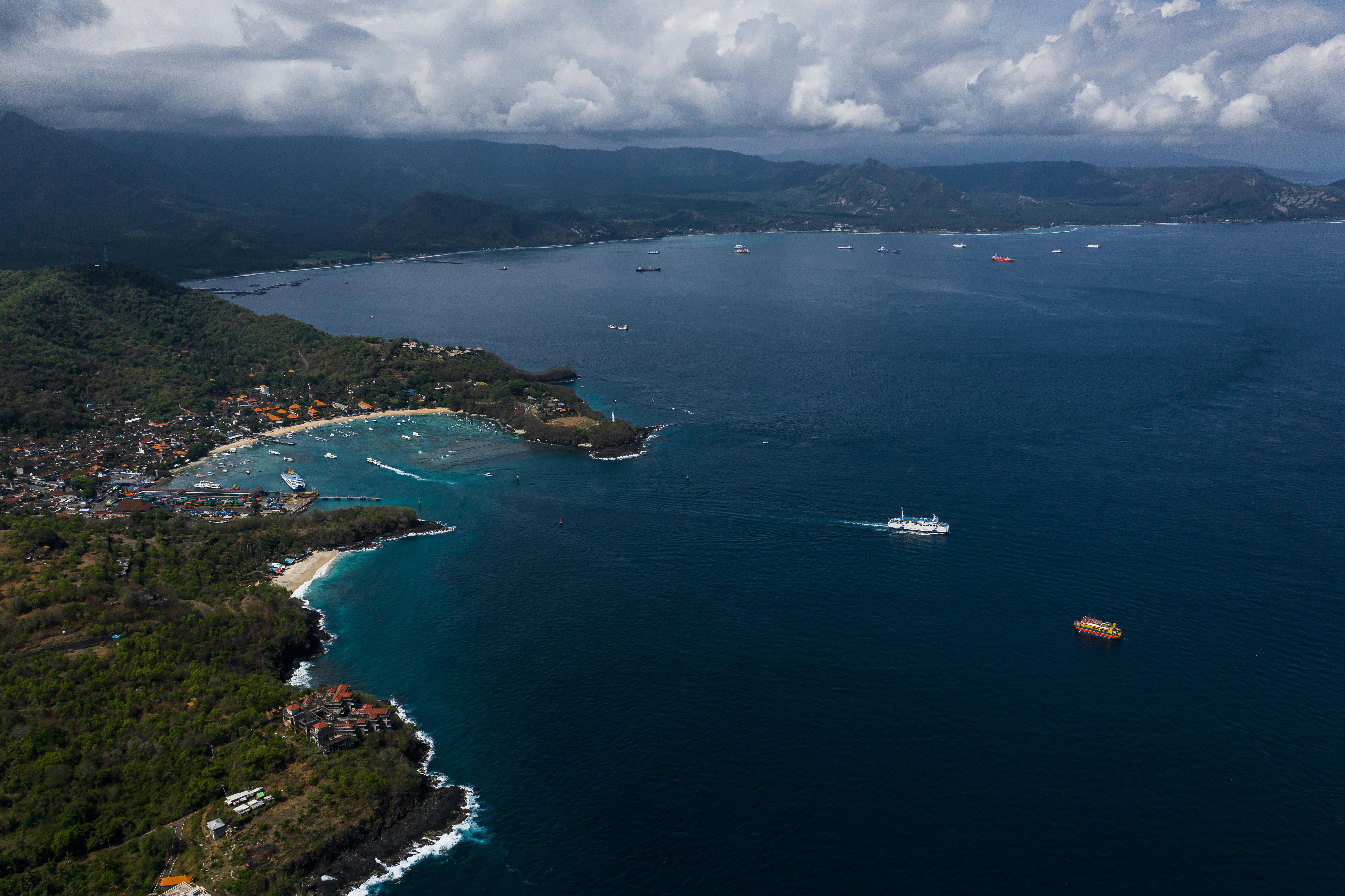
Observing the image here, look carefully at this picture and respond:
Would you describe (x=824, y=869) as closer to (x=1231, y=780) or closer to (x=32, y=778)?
(x=1231, y=780)

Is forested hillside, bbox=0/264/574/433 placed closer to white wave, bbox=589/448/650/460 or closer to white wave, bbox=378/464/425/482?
white wave, bbox=378/464/425/482

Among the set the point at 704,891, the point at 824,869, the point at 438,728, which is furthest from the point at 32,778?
the point at 824,869

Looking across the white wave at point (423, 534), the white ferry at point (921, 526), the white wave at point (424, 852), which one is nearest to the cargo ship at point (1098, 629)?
the white ferry at point (921, 526)

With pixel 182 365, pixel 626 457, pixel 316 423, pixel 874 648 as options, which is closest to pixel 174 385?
pixel 182 365

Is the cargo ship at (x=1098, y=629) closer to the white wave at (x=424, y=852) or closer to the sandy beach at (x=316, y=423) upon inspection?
the white wave at (x=424, y=852)

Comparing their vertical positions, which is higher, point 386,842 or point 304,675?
point 304,675

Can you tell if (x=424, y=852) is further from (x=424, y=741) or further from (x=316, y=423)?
(x=316, y=423)

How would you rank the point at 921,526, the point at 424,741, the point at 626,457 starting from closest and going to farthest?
the point at 424,741
the point at 921,526
the point at 626,457
